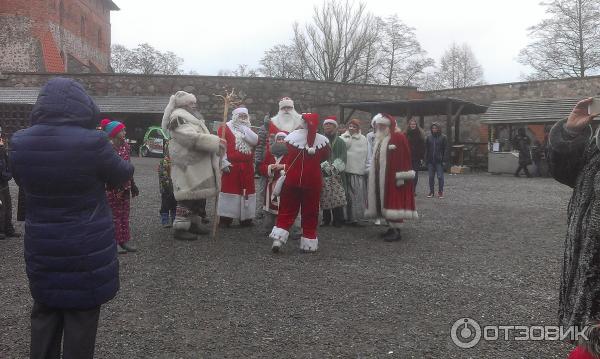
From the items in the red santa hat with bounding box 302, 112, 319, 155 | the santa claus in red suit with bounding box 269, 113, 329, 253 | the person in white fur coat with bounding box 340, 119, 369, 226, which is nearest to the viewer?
the santa claus in red suit with bounding box 269, 113, 329, 253

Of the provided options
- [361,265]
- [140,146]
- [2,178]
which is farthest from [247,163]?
[140,146]

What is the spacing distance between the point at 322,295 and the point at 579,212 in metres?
2.56

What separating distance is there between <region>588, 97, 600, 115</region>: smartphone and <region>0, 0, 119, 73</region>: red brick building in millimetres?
31495

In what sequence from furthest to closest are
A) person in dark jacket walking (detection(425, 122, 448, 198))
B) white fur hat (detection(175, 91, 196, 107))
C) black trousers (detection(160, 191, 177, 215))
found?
person in dark jacket walking (detection(425, 122, 448, 198))
black trousers (detection(160, 191, 177, 215))
white fur hat (detection(175, 91, 196, 107))

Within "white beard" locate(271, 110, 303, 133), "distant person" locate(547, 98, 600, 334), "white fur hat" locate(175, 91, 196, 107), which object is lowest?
"distant person" locate(547, 98, 600, 334)

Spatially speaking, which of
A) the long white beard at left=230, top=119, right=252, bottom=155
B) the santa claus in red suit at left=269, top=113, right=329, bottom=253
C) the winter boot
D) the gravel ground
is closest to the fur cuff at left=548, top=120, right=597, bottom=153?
the gravel ground

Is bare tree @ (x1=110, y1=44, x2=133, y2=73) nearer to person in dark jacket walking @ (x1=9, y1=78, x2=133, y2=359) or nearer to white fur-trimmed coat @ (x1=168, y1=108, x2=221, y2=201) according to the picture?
white fur-trimmed coat @ (x1=168, y1=108, x2=221, y2=201)

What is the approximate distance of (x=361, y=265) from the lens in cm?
532

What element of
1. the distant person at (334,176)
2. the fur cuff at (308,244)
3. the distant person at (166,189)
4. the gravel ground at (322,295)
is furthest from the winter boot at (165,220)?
the fur cuff at (308,244)

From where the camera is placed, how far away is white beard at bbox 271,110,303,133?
22.6ft

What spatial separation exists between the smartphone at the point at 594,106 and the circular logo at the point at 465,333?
1.79 m

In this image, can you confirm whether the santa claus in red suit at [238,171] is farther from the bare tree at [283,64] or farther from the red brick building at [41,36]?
the bare tree at [283,64]

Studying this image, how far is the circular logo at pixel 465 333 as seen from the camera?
331 centimetres

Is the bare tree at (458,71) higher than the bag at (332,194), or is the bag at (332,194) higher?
the bare tree at (458,71)
